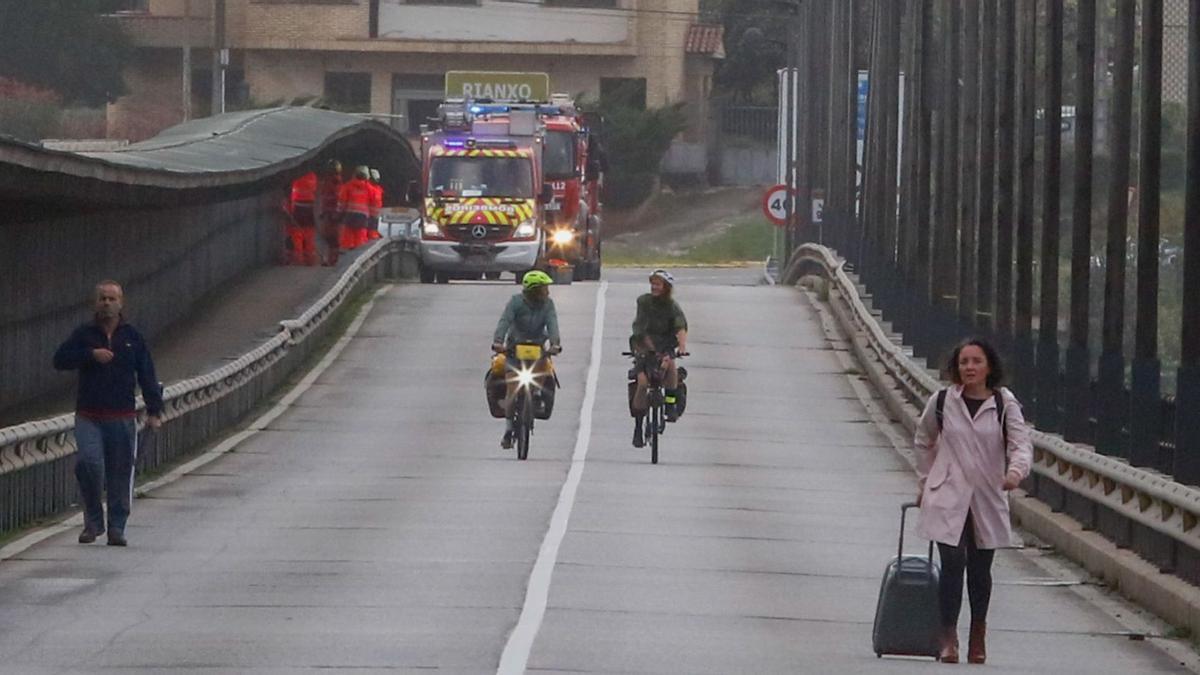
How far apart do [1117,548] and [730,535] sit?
310 cm

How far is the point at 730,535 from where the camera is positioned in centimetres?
1881

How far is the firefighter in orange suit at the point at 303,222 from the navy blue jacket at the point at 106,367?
31.3 m

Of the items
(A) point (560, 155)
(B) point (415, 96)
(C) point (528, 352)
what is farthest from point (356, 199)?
(B) point (415, 96)

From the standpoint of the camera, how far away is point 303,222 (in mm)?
48594

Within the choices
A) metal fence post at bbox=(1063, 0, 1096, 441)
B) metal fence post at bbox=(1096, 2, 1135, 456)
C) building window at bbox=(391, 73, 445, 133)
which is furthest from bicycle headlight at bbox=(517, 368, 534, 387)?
building window at bbox=(391, 73, 445, 133)

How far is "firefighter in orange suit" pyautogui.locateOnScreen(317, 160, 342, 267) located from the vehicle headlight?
3.40m

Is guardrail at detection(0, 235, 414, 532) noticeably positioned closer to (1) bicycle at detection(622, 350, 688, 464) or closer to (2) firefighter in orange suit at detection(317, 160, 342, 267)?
(1) bicycle at detection(622, 350, 688, 464)

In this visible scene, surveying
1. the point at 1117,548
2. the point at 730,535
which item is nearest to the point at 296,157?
the point at 730,535

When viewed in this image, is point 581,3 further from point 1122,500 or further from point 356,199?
point 1122,500

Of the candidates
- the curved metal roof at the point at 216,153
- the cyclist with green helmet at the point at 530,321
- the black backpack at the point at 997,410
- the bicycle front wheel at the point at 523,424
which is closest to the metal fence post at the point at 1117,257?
the cyclist with green helmet at the point at 530,321

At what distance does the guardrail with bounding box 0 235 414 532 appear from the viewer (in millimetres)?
18188

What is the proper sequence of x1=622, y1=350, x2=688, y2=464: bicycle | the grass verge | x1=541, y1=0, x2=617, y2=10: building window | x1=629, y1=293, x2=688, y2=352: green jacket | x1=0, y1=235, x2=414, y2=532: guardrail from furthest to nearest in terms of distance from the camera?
x1=541, y1=0, x2=617, y2=10: building window, the grass verge, x1=622, y1=350, x2=688, y2=464: bicycle, x1=629, y1=293, x2=688, y2=352: green jacket, x1=0, y1=235, x2=414, y2=532: guardrail

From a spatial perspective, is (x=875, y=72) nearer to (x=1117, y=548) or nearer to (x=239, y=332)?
(x=239, y=332)

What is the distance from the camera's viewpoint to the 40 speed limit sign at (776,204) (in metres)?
61.5
